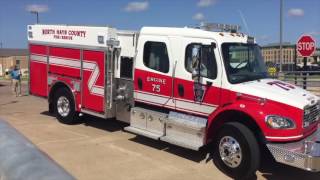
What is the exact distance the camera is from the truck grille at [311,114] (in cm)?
686

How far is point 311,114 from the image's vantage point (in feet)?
23.5

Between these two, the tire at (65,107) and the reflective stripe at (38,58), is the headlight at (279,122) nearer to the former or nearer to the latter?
the tire at (65,107)

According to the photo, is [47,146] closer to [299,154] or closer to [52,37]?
[52,37]

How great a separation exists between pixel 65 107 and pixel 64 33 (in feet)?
6.56

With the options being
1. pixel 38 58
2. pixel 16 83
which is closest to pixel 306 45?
pixel 38 58

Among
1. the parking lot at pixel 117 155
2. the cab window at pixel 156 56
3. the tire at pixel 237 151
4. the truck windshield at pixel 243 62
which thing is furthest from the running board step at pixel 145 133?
the truck windshield at pixel 243 62

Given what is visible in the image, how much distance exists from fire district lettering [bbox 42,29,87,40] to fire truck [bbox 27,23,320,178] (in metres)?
0.03

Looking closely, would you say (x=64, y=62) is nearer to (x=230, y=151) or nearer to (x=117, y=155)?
(x=117, y=155)

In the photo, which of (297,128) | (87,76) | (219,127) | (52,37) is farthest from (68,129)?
(297,128)

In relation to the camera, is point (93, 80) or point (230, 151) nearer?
point (230, 151)

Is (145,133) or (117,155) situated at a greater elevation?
(145,133)

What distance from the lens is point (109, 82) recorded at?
1011 centimetres

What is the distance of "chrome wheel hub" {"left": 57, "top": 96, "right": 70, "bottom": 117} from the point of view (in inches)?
453

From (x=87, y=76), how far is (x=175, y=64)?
10.0 feet
